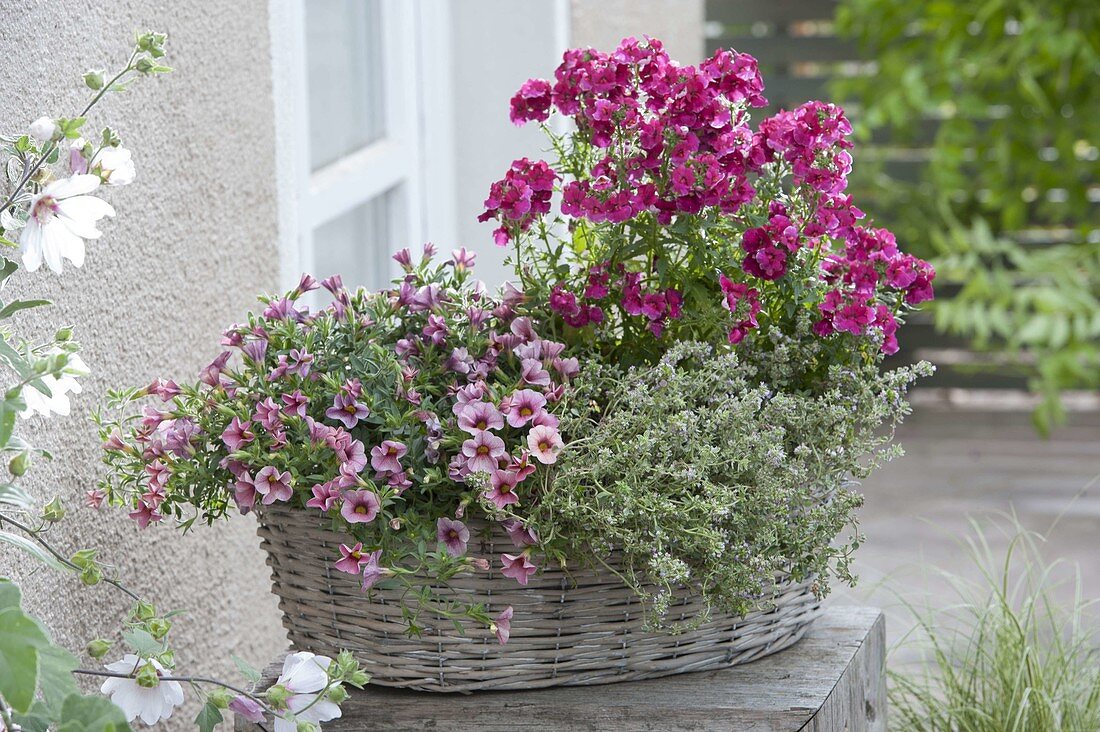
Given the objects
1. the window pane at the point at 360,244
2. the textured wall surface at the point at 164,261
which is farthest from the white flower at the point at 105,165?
the window pane at the point at 360,244

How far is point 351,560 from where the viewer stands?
0.83m

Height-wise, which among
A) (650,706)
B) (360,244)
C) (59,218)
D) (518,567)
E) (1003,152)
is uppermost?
(1003,152)

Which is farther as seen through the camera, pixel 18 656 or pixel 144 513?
pixel 144 513

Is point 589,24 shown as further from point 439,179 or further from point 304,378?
point 304,378

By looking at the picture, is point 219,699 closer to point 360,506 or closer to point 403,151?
point 360,506

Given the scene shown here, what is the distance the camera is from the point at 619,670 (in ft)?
3.08

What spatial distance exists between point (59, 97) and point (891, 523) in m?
2.75

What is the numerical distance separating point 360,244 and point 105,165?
1215 mm

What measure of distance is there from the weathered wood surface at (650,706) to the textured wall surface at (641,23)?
1484mm

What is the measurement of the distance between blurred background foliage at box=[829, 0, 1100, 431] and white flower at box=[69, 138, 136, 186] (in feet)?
9.69

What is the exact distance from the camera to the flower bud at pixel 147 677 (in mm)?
745

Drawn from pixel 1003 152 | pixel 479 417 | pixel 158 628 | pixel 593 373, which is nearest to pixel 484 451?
pixel 479 417

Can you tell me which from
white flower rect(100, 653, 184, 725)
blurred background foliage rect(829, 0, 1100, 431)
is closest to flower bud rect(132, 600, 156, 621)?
white flower rect(100, 653, 184, 725)

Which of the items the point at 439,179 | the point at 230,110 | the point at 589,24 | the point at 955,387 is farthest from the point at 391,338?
the point at 955,387
